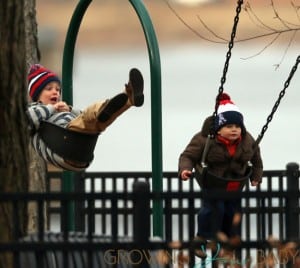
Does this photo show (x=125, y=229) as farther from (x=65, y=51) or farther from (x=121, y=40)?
(x=121, y=40)

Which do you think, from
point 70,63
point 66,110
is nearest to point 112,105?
point 66,110

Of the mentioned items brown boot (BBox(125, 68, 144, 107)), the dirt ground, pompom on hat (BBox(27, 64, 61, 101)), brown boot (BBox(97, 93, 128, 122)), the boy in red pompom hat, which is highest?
the dirt ground

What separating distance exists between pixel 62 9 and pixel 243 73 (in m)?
5.26

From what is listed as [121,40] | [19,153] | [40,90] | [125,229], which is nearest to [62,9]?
[121,40]

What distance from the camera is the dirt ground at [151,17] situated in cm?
1900

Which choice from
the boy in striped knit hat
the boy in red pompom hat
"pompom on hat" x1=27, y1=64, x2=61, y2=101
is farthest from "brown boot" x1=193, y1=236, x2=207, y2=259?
the boy in red pompom hat

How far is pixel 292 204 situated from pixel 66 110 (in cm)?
183

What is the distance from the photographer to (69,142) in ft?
24.0

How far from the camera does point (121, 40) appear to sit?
69.1 feet

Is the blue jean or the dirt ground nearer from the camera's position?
the blue jean

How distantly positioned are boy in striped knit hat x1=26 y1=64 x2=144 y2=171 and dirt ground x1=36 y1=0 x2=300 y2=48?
33.9 ft

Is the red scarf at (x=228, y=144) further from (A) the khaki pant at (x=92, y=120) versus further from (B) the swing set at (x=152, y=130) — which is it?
(A) the khaki pant at (x=92, y=120)

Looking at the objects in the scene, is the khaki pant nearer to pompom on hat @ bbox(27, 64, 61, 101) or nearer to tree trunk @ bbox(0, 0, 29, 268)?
pompom on hat @ bbox(27, 64, 61, 101)

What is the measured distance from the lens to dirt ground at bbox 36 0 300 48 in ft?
62.3
